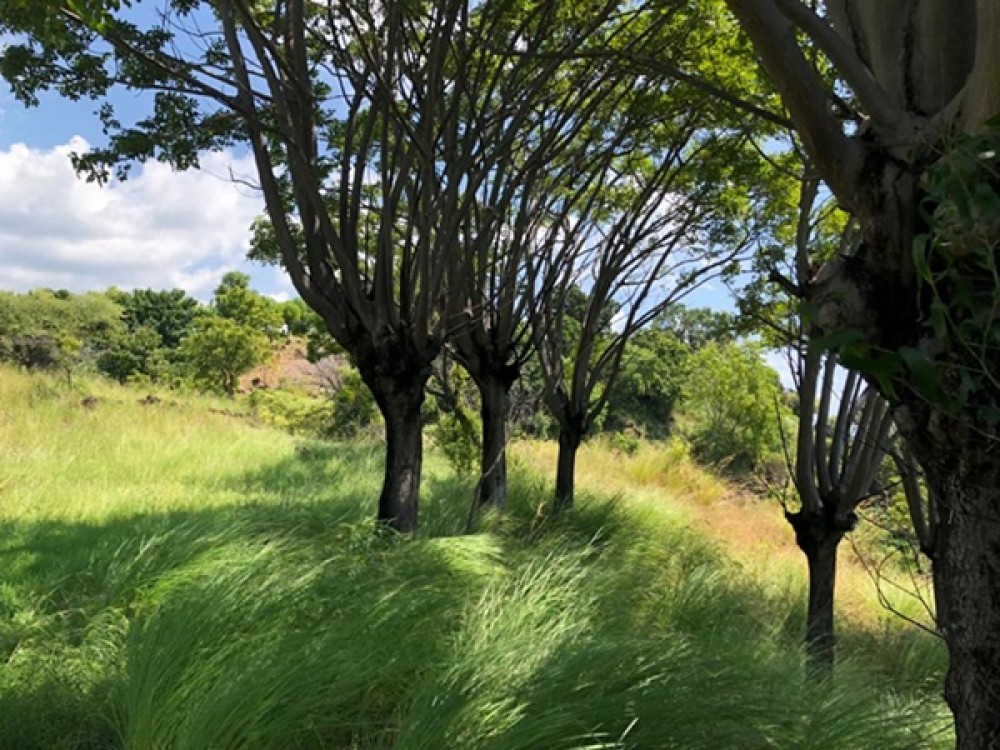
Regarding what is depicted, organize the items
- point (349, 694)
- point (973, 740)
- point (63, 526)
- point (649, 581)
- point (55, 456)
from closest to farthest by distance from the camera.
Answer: point (973, 740) < point (349, 694) < point (63, 526) < point (649, 581) < point (55, 456)

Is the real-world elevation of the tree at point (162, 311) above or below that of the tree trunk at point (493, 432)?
above

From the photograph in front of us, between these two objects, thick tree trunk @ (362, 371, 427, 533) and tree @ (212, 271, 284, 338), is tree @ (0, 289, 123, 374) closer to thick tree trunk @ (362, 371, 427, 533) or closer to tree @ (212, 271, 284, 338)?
tree @ (212, 271, 284, 338)

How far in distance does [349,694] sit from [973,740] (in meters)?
1.86

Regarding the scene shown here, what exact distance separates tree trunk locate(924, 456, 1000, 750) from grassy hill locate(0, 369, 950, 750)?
2.80 feet

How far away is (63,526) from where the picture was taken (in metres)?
5.33

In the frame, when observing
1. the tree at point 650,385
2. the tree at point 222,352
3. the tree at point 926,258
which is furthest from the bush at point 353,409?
the tree at point 926,258

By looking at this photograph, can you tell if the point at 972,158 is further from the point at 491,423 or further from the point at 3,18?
the point at 491,423

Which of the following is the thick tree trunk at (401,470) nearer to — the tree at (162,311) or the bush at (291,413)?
the bush at (291,413)

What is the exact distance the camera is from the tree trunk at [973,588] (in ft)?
5.52

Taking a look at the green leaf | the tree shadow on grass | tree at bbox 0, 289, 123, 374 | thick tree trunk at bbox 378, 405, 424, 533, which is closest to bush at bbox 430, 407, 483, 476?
thick tree trunk at bbox 378, 405, 424, 533

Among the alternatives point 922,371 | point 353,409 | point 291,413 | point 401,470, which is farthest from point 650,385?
point 922,371

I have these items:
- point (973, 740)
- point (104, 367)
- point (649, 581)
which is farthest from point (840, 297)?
point (104, 367)

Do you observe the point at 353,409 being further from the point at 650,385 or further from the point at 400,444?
the point at 650,385

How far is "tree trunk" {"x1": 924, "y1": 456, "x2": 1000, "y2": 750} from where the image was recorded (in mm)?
1683
